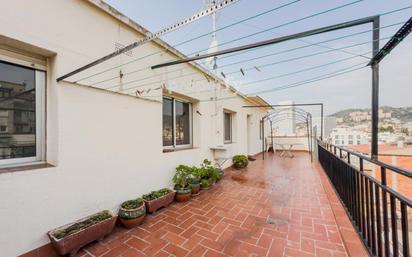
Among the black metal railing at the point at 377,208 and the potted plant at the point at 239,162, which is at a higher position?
the black metal railing at the point at 377,208

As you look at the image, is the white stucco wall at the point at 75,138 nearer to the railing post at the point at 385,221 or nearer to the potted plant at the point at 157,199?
the potted plant at the point at 157,199

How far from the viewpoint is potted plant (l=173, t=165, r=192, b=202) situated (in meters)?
3.37

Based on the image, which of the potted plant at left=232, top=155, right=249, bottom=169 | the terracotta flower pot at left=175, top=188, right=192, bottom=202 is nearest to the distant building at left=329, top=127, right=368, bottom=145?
the potted plant at left=232, top=155, right=249, bottom=169

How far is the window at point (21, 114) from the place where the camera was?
189 centimetres

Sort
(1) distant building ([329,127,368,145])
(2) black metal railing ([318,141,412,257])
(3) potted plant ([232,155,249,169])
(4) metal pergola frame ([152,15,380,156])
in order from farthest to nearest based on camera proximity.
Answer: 1. (1) distant building ([329,127,368,145])
2. (3) potted plant ([232,155,249,169])
3. (2) black metal railing ([318,141,412,257])
4. (4) metal pergola frame ([152,15,380,156])

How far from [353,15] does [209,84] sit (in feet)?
12.9

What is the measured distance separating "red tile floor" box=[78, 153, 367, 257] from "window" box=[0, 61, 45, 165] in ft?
4.40

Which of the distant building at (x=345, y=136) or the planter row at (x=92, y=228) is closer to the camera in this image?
the planter row at (x=92, y=228)

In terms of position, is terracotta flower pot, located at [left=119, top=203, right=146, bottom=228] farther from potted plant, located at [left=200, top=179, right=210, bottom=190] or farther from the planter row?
potted plant, located at [left=200, top=179, right=210, bottom=190]

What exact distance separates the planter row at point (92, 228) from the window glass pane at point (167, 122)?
1438 millimetres

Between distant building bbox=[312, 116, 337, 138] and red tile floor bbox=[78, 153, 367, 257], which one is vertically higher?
distant building bbox=[312, 116, 337, 138]

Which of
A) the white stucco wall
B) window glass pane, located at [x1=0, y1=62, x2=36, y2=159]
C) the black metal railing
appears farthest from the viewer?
window glass pane, located at [x1=0, y1=62, x2=36, y2=159]

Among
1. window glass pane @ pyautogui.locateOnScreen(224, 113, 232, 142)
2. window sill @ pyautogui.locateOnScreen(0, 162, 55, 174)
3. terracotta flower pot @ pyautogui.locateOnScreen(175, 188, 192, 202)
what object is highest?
window glass pane @ pyautogui.locateOnScreen(224, 113, 232, 142)

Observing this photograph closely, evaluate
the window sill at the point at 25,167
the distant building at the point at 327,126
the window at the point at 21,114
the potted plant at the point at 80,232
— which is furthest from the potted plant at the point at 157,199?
the distant building at the point at 327,126
